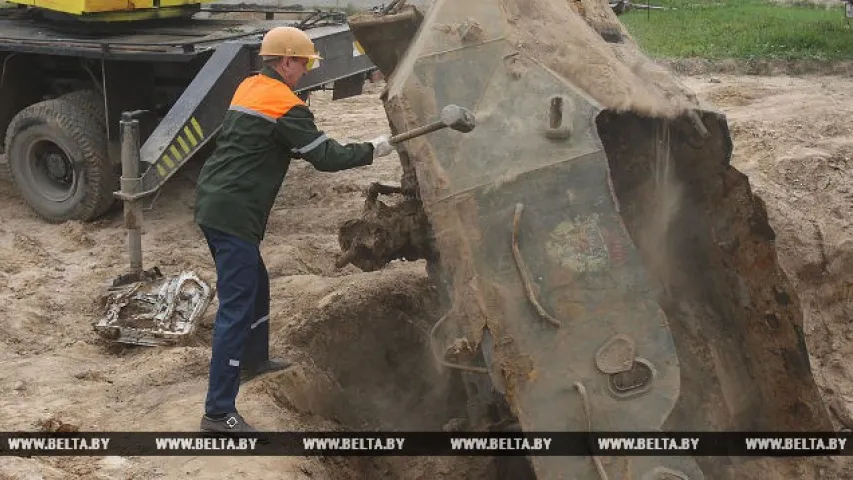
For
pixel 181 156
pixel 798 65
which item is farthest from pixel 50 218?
pixel 798 65

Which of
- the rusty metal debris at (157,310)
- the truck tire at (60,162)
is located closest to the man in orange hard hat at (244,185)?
the rusty metal debris at (157,310)

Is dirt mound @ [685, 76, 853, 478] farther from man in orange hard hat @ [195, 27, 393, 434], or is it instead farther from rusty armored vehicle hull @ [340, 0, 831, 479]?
man in orange hard hat @ [195, 27, 393, 434]

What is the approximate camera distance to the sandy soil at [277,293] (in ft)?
15.2

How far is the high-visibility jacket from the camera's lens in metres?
4.36

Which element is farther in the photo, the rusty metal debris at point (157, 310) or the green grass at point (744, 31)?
the green grass at point (744, 31)

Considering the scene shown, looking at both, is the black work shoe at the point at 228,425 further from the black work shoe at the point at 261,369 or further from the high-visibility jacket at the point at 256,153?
the high-visibility jacket at the point at 256,153

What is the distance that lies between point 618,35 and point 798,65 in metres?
7.98

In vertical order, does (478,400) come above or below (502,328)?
below

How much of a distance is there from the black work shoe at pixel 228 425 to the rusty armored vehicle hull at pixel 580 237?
86cm

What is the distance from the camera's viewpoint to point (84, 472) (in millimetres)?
4160

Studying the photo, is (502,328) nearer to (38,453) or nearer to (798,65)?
(38,453)

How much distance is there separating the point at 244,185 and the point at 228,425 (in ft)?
3.25

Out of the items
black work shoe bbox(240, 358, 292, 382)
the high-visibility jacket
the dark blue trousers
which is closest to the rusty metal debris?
black work shoe bbox(240, 358, 292, 382)

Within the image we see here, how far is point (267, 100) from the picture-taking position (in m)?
4.38
